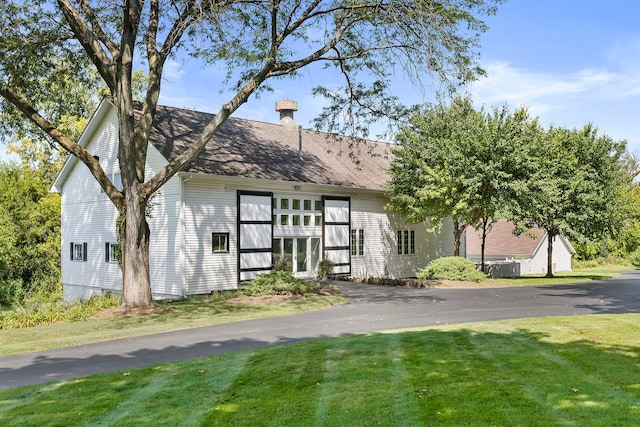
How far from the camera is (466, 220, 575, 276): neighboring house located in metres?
38.2

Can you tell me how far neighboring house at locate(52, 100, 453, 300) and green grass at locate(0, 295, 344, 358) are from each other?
11.0 feet

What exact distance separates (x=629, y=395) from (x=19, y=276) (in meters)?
33.3

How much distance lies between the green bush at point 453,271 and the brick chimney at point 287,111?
36.1ft

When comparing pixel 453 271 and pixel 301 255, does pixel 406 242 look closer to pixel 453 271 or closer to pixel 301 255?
pixel 453 271

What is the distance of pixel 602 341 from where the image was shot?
8758 millimetres

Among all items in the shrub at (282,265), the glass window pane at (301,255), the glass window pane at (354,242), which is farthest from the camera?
the glass window pane at (354,242)

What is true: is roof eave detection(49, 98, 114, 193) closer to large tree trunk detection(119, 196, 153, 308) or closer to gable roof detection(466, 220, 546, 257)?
large tree trunk detection(119, 196, 153, 308)

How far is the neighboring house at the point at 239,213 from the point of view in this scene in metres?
20.9

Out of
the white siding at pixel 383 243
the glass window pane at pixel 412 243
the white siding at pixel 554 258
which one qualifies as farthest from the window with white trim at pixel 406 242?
the white siding at pixel 554 258

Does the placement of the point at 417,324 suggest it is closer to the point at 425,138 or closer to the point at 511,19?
the point at 511,19

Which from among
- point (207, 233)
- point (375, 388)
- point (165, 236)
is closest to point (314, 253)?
point (207, 233)

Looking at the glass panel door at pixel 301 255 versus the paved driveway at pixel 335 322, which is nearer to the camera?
the paved driveway at pixel 335 322

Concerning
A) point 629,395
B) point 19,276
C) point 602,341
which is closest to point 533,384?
point 629,395

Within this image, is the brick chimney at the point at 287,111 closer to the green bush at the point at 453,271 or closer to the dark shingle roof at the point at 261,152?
the dark shingle roof at the point at 261,152
